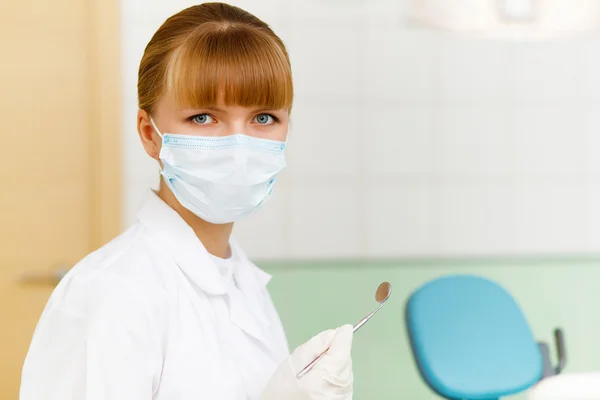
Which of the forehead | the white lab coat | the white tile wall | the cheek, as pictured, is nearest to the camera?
the white lab coat

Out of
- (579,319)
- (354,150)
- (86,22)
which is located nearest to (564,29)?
(354,150)

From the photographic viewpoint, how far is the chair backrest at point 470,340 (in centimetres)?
215

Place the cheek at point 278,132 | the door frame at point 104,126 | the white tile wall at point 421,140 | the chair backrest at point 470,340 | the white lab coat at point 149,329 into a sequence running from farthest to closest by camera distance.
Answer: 1. the white tile wall at point 421,140
2. the door frame at point 104,126
3. the chair backrest at point 470,340
4. the cheek at point 278,132
5. the white lab coat at point 149,329

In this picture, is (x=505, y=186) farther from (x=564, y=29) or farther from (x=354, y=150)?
(x=564, y=29)

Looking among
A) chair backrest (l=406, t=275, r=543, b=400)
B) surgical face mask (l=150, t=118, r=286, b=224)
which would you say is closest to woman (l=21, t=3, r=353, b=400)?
surgical face mask (l=150, t=118, r=286, b=224)

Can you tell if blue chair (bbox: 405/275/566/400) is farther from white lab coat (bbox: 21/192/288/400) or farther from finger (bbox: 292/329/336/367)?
finger (bbox: 292/329/336/367)

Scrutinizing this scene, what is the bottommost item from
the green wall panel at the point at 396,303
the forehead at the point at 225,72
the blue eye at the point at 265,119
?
the green wall panel at the point at 396,303

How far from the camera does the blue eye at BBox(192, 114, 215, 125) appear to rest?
1.15m

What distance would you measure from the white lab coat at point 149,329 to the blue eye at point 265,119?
19cm

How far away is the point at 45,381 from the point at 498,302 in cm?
163

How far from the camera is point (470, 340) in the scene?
7.38 ft

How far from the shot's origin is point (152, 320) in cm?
98

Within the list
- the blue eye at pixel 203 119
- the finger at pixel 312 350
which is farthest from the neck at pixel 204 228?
the finger at pixel 312 350

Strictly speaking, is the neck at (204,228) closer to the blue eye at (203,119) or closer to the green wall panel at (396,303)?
the blue eye at (203,119)
